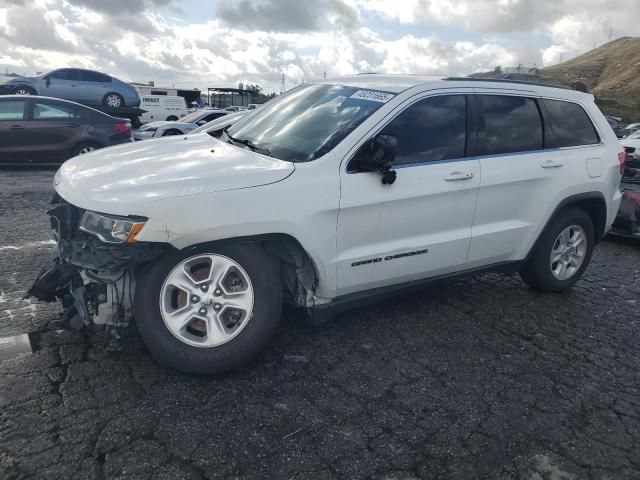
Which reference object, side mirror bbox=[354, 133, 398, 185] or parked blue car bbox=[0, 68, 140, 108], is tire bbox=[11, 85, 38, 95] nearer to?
parked blue car bbox=[0, 68, 140, 108]

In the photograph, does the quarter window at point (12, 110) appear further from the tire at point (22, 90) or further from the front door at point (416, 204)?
the tire at point (22, 90)

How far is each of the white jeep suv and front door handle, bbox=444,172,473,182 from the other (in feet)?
0.03

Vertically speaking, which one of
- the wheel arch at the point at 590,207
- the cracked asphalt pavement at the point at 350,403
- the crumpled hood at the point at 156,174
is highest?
the crumpled hood at the point at 156,174

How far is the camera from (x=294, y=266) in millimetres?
3463

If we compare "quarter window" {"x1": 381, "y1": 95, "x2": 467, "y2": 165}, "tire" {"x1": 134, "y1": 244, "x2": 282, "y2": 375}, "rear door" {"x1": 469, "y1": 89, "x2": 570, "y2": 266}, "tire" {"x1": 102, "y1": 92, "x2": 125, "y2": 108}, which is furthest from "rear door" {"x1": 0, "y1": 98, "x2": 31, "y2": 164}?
"tire" {"x1": 102, "y1": 92, "x2": 125, "y2": 108}

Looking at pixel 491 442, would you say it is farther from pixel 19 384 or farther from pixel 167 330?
pixel 19 384

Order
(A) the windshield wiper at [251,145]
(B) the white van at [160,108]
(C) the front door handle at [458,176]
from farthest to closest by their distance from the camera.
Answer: (B) the white van at [160,108] → (C) the front door handle at [458,176] → (A) the windshield wiper at [251,145]

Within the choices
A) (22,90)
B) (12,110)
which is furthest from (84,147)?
(22,90)

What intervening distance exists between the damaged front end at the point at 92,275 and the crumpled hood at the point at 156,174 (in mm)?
197

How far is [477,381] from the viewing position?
11.0ft

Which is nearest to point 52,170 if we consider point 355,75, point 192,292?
point 355,75

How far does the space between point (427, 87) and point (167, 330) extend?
246 centimetres

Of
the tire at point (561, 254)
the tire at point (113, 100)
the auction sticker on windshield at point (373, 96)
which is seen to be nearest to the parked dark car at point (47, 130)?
the auction sticker on windshield at point (373, 96)

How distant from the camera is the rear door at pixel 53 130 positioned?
10.3 meters
